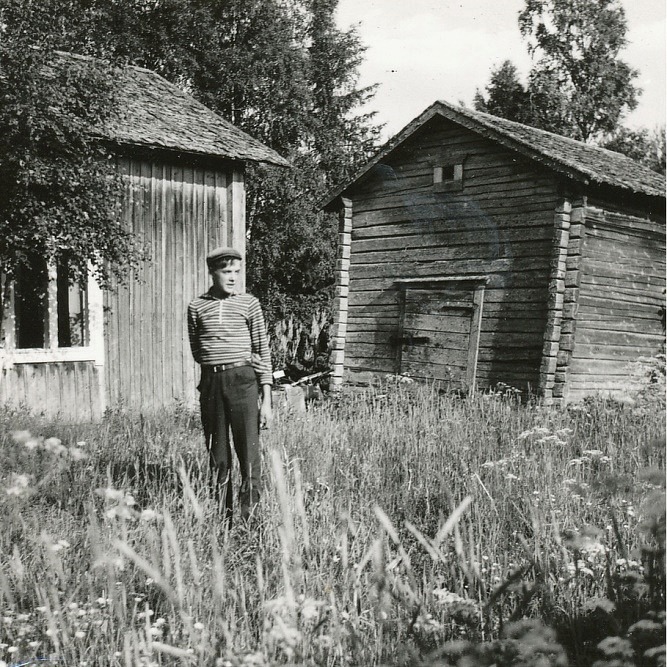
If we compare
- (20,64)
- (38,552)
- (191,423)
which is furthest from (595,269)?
(38,552)

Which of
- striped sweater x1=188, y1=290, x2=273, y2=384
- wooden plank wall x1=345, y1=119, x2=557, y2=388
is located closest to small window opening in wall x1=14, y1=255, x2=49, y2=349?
striped sweater x1=188, y1=290, x2=273, y2=384

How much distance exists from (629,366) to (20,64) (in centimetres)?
1006

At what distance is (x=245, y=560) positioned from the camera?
166 inches

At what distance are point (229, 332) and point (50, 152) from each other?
4.96 metres

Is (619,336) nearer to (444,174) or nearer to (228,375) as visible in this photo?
(444,174)

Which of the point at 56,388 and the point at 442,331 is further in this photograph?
the point at 442,331

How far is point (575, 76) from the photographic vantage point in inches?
1072

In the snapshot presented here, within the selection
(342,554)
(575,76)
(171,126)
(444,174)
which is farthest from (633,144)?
(342,554)

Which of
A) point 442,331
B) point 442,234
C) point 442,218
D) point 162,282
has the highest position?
point 442,218

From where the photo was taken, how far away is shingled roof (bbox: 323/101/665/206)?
1224cm

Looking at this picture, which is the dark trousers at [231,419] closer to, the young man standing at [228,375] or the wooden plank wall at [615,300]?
the young man standing at [228,375]

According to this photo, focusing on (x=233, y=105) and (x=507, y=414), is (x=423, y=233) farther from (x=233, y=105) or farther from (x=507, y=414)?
(x=233, y=105)

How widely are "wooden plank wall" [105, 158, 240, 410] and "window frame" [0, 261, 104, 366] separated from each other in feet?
0.72

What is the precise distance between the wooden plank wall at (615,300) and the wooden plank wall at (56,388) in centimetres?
691
